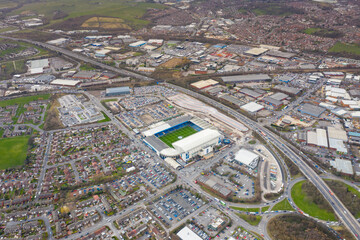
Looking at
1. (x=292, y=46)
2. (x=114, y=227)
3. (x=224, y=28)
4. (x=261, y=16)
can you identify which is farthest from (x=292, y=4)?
(x=114, y=227)

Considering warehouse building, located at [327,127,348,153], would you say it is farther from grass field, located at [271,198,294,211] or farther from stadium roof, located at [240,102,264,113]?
grass field, located at [271,198,294,211]

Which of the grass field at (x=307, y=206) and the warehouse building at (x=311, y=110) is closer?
the grass field at (x=307, y=206)

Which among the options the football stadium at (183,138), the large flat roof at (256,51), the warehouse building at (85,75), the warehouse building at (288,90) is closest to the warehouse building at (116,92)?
the warehouse building at (85,75)

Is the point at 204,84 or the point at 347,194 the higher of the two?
the point at 204,84

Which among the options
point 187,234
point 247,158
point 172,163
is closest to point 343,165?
point 247,158

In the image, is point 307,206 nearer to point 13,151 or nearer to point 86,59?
point 13,151

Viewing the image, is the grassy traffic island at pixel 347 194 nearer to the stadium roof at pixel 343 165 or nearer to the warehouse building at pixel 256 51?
the stadium roof at pixel 343 165

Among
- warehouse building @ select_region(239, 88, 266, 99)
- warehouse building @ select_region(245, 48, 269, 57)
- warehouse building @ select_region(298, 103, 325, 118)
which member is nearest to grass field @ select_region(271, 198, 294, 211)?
warehouse building @ select_region(298, 103, 325, 118)
